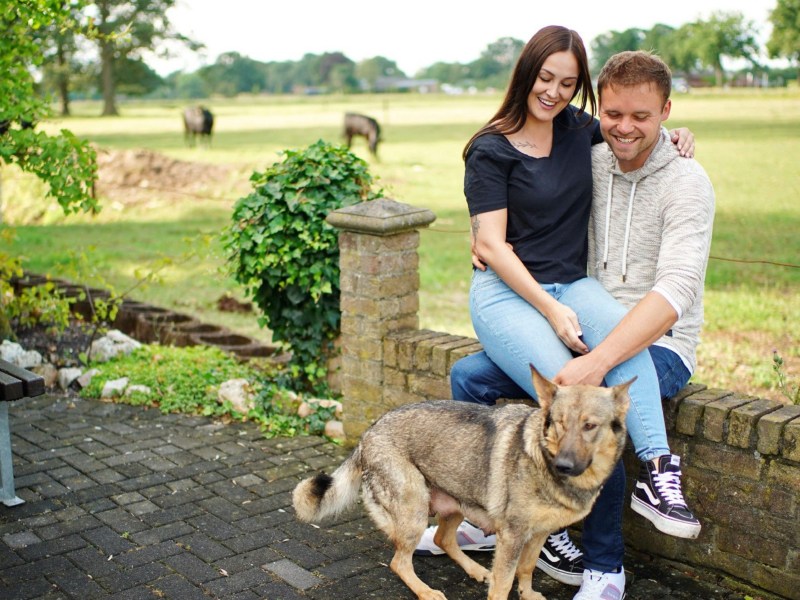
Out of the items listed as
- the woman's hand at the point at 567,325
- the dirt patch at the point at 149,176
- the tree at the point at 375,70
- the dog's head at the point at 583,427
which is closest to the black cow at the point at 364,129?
the dirt patch at the point at 149,176

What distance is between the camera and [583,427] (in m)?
3.09

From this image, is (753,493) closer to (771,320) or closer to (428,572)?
(428,572)

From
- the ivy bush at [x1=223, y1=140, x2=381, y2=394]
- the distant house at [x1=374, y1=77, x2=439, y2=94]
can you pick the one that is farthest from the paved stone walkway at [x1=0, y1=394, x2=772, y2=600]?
the distant house at [x1=374, y1=77, x2=439, y2=94]

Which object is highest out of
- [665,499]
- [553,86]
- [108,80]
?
[108,80]

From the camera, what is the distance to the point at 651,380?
350cm

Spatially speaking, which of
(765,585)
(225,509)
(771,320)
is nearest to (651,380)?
(765,585)

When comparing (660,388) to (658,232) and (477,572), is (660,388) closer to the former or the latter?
(658,232)

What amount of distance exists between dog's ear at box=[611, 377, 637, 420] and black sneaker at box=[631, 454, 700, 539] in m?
0.36

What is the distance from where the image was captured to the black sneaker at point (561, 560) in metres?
3.89

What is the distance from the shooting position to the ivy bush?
5.91 meters

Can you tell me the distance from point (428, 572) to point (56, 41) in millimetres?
48502

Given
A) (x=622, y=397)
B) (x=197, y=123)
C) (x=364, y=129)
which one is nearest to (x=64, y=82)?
(x=197, y=123)

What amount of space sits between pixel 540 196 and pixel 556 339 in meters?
0.65

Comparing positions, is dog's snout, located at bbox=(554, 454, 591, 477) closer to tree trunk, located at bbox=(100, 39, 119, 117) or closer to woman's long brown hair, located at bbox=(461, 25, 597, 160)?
woman's long brown hair, located at bbox=(461, 25, 597, 160)
